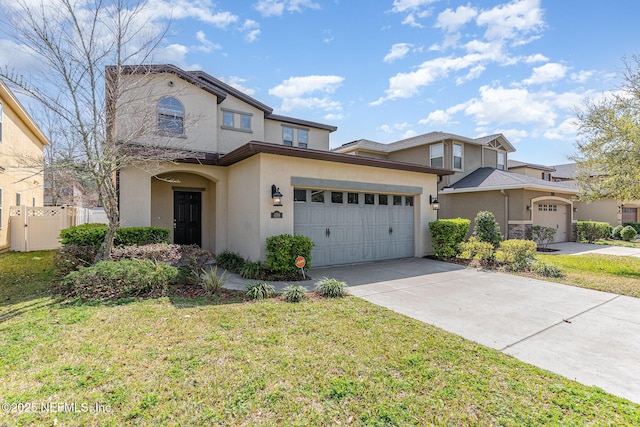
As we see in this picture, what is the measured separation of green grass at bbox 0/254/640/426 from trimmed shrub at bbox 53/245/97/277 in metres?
2.54

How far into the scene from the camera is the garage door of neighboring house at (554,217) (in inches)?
619

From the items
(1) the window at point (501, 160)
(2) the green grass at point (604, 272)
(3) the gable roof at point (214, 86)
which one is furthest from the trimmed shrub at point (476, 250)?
(1) the window at point (501, 160)

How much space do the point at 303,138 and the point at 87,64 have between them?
9.09 metres

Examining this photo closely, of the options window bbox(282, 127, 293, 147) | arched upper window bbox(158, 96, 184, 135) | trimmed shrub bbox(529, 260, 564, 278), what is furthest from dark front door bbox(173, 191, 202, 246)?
trimmed shrub bbox(529, 260, 564, 278)

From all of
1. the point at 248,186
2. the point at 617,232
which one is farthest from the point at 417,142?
the point at 617,232

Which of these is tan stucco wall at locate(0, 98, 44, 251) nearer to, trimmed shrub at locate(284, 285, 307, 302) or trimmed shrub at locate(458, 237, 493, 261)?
trimmed shrub at locate(284, 285, 307, 302)

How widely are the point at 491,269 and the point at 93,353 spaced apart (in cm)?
968

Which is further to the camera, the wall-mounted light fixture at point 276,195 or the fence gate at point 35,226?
the fence gate at point 35,226

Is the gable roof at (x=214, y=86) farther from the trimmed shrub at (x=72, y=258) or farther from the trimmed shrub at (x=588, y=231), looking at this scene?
the trimmed shrub at (x=588, y=231)

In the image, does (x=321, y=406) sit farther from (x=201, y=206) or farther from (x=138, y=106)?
(x=201, y=206)

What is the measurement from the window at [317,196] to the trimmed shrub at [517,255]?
5936 mm

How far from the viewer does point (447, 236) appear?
34.8ft

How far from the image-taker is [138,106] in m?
7.84

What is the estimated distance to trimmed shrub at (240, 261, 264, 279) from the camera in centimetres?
760
